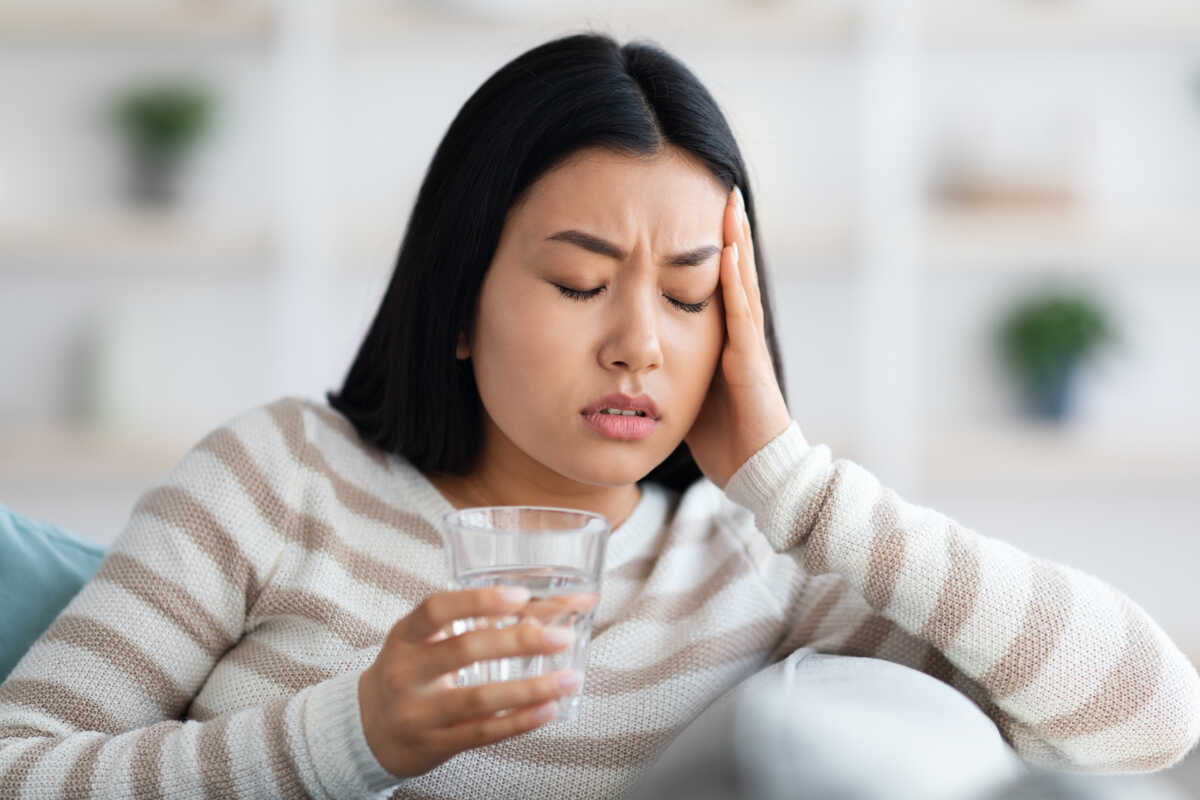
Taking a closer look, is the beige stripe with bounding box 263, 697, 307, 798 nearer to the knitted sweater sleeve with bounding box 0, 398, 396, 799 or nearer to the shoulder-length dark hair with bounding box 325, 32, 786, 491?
the knitted sweater sleeve with bounding box 0, 398, 396, 799

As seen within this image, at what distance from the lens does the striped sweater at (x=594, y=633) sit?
3.74ft

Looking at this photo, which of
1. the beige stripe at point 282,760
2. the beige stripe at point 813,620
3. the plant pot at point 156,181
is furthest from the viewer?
the plant pot at point 156,181

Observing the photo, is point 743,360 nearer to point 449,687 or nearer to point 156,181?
point 449,687

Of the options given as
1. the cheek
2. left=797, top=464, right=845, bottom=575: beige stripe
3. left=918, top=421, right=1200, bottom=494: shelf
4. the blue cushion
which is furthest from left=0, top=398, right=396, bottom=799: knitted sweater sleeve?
left=918, top=421, right=1200, bottom=494: shelf

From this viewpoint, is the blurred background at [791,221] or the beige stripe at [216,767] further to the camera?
the blurred background at [791,221]

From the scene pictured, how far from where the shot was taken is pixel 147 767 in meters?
1.02

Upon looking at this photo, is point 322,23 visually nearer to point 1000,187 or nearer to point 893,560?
point 1000,187

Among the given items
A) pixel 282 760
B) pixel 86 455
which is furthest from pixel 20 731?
pixel 86 455

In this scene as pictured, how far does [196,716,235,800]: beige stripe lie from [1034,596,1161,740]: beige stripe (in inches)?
27.6

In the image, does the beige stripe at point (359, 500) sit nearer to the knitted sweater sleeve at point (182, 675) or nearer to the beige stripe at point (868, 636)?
the knitted sweater sleeve at point (182, 675)

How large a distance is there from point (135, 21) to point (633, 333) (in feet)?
9.74

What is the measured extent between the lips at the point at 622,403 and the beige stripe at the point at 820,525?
176 millimetres

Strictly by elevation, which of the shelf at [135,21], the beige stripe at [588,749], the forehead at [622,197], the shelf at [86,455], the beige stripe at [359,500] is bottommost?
the shelf at [86,455]

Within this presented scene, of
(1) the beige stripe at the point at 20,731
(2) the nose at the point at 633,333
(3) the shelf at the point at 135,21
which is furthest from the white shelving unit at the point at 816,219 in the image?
(1) the beige stripe at the point at 20,731
